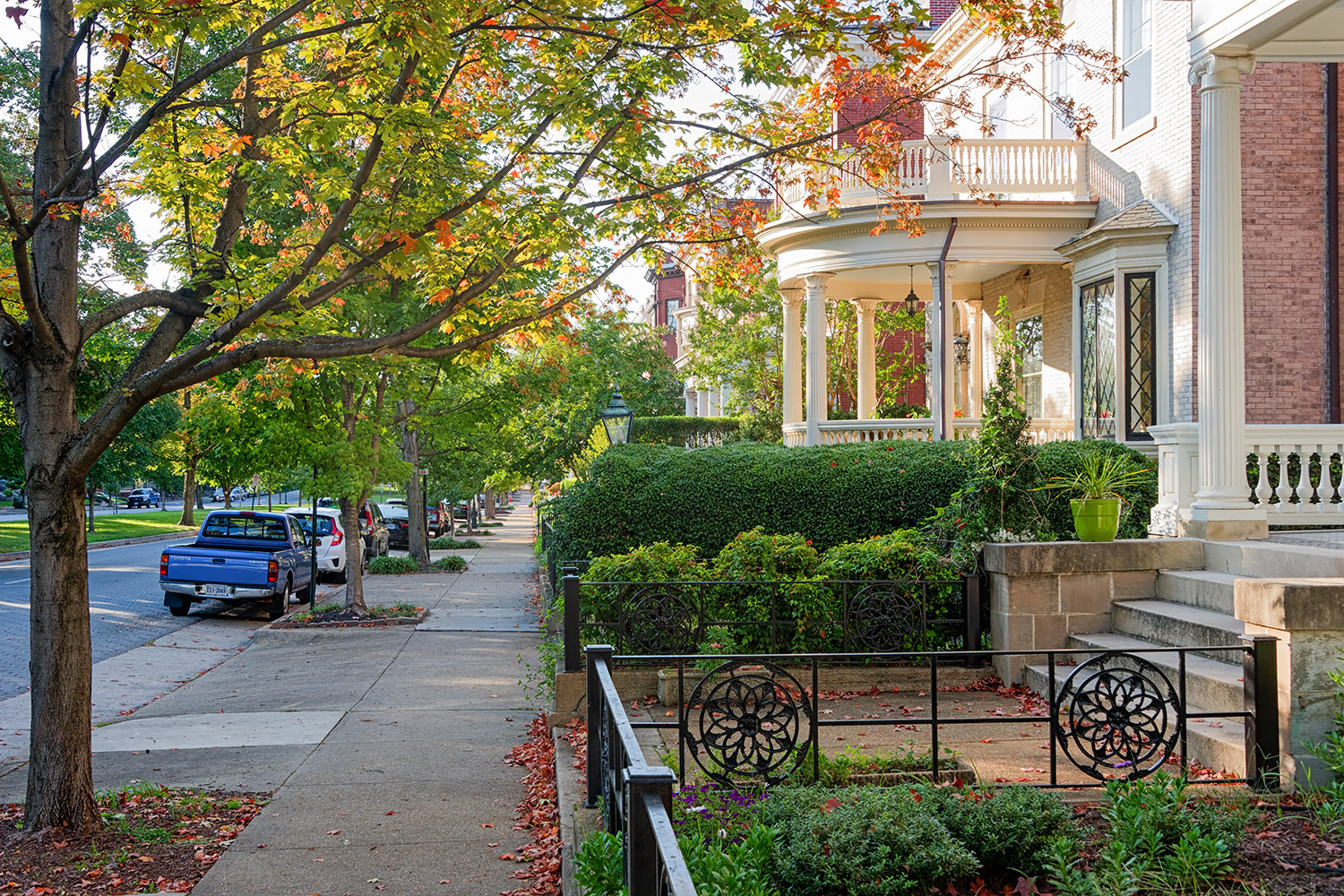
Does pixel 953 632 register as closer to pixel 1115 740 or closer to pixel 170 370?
pixel 1115 740

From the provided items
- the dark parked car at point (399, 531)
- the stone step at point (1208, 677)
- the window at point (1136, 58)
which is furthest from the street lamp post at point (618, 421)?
the dark parked car at point (399, 531)

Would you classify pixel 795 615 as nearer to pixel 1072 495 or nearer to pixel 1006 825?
pixel 1072 495

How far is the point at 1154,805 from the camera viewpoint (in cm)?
507

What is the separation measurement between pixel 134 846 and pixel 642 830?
A: 4.78 m

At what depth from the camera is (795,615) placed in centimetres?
967

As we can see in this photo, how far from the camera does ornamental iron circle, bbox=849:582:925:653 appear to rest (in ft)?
31.3

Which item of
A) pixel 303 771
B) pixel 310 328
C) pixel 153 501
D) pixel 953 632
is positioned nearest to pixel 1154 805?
pixel 953 632

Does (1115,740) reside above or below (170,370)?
below

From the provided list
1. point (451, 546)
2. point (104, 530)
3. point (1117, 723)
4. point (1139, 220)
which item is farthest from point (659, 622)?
point (104, 530)

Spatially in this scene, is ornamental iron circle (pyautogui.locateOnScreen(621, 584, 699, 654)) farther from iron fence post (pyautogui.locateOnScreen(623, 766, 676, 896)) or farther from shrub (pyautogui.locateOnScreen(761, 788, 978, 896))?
iron fence post (pyautogui.locateOnScreen(623, 766, 676, 896))

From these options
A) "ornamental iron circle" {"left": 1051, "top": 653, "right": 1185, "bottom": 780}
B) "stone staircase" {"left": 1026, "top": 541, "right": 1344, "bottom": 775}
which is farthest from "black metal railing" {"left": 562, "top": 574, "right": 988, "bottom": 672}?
"ornamental iron circle" {"left": 1051, "top": 653, "right": 1185, "bottom": 780}

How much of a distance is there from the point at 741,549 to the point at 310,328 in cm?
443

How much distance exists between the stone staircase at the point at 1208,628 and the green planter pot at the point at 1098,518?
22.7 inches

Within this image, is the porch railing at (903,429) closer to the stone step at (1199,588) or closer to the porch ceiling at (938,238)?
the porch ceiling at (938,238)
